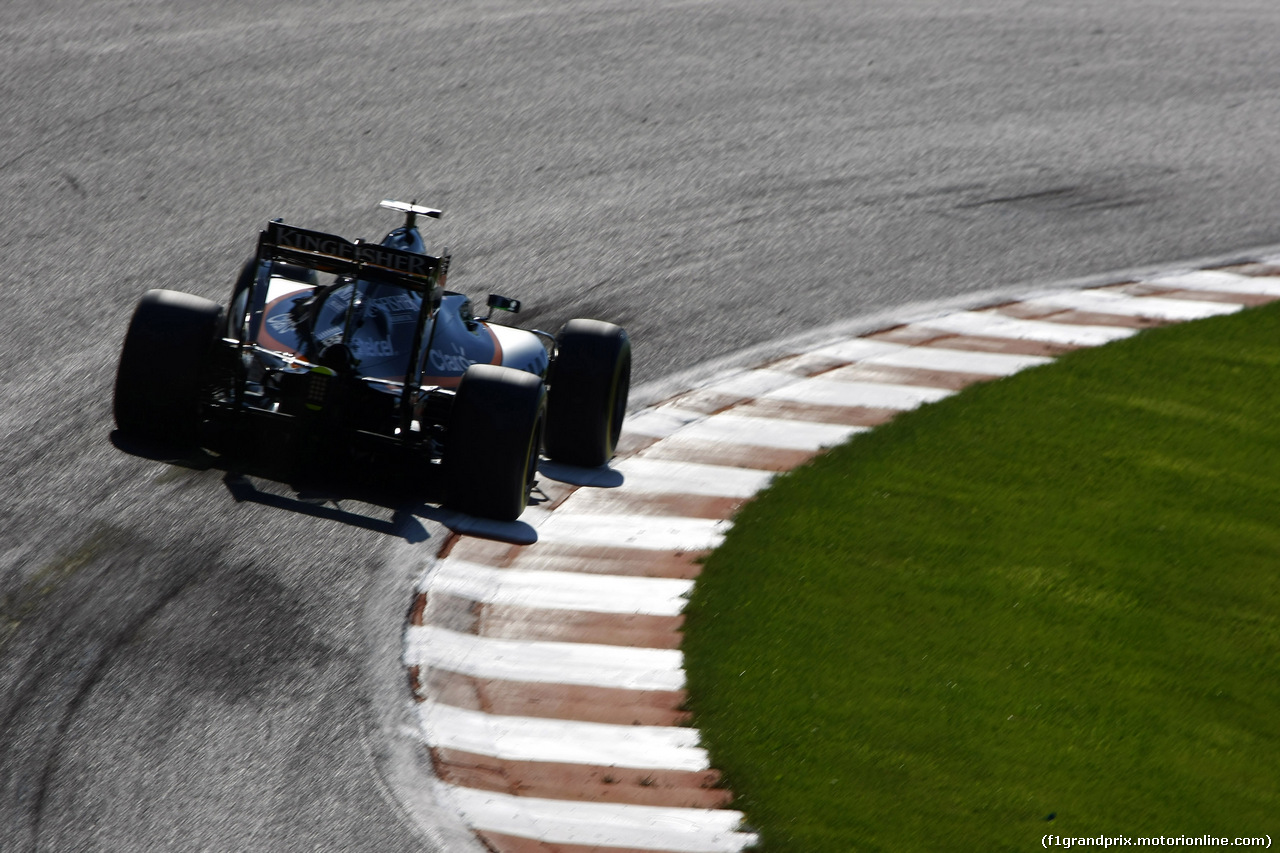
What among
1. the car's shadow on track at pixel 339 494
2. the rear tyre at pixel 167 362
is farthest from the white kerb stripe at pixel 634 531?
the rear tyre at pixel 167 362

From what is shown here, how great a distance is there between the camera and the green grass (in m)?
6.42

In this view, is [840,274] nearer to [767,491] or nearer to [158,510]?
[767,491]

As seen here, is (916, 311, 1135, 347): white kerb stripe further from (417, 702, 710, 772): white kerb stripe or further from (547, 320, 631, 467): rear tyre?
(417, 702, 710, 772): white kerb stripe

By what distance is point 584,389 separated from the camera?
30.3ft

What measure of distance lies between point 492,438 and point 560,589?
0.96m

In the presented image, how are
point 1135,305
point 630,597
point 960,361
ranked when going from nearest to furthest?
point 630,597, point 960,361, point 1135,305

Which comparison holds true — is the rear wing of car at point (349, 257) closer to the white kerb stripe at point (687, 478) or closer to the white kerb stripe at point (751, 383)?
the white kerb stripe at point (687, 478)

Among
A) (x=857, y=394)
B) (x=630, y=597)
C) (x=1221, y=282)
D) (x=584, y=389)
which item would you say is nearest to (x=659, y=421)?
(x=584, y=389)

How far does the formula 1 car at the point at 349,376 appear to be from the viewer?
8.27 m

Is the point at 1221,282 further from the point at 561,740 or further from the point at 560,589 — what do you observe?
the point at 561,740

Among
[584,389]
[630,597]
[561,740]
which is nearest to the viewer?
[561,740]

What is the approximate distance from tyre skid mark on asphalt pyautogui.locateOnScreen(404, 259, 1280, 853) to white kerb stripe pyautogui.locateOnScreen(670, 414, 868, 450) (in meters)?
0.02

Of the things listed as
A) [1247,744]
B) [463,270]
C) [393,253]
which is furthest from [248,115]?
[1247,744]

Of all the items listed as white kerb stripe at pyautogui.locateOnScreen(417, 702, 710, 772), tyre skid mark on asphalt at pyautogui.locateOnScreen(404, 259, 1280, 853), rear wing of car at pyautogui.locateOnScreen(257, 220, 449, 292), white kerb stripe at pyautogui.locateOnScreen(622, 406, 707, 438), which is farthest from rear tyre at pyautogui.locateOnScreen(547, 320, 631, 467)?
white kerb stripe at pyautogui.locateOnScreen(417, 702, 710, 772)
